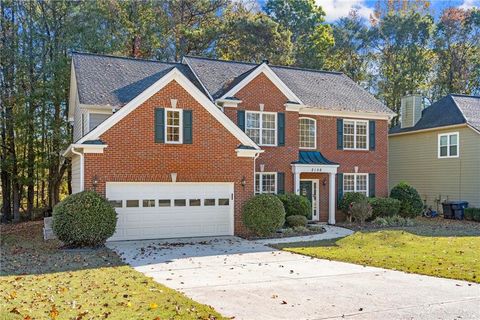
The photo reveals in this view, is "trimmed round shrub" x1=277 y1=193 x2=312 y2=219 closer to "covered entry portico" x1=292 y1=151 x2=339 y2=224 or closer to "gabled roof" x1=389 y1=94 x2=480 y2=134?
"covered entry portico" x1=292 y1=151 x2=339 y2=224

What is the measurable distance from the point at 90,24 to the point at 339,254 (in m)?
20.8

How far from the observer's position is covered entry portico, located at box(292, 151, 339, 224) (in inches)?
827

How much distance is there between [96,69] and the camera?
2064 cm

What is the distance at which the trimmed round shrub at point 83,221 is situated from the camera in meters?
13.9

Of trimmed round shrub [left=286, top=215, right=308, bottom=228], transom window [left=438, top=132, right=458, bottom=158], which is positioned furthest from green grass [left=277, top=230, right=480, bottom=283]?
transom window [left=438, top=132, right=458, bottom=158]

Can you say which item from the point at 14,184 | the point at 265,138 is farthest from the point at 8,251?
the point at 14,184

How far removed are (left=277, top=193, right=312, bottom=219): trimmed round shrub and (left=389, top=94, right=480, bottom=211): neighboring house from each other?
1002 cm

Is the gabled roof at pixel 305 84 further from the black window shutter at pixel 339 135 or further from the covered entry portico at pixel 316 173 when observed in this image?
the covered entry portico at pixel 316 173

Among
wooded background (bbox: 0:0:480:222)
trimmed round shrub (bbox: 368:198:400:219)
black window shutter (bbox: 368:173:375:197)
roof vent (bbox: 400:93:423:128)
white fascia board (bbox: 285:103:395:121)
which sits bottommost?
trimmed round shrub (bbox: 368:198:400:219)

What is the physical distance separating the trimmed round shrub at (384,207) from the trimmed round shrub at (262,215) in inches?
263

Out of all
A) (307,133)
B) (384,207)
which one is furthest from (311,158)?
(384,207)

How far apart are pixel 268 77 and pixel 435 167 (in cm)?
1186

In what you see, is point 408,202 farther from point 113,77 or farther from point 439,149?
point 113,77

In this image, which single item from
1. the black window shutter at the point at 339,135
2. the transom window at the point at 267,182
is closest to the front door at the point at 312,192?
the transom window at the point at 267,182
